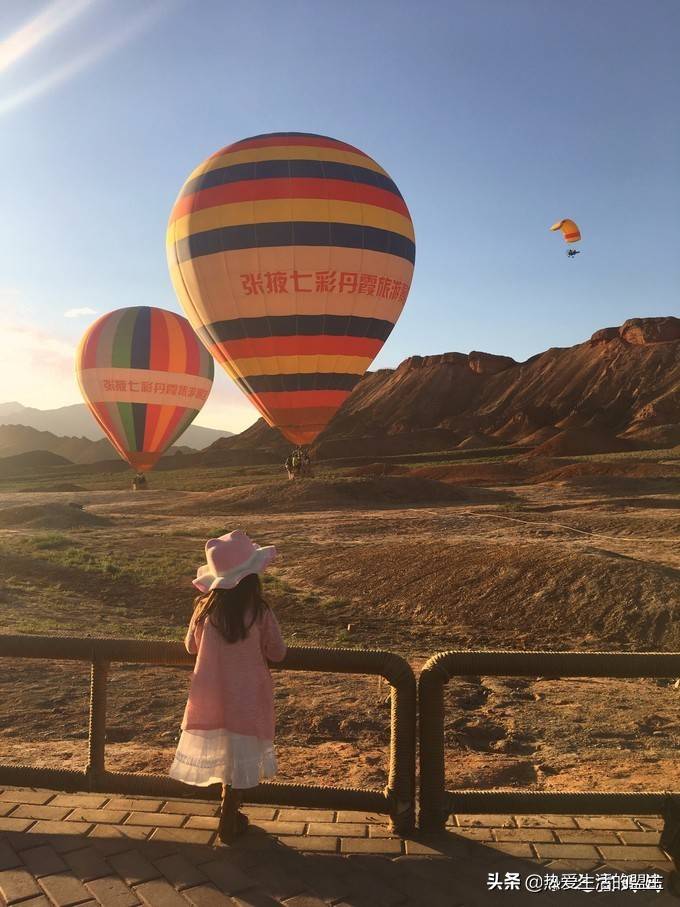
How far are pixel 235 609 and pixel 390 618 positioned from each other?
9557mm

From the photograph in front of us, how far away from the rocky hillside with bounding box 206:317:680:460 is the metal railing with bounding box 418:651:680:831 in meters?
72.3

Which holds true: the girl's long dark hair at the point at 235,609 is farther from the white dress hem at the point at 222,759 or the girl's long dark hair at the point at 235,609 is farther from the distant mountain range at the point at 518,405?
the distant mountain range at the point at 518,405

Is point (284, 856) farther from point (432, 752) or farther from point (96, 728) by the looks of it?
point (96, 728)

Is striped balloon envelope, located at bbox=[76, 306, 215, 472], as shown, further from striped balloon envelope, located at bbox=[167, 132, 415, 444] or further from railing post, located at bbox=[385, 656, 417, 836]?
railing post, located at bbox=[385, 656, 417, 836]

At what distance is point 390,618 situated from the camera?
43.3 ft

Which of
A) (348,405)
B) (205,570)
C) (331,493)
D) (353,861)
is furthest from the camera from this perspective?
(348,405)

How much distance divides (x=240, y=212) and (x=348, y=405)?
108 metres

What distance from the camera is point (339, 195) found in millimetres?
21219

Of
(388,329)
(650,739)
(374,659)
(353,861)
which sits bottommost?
(650,739)

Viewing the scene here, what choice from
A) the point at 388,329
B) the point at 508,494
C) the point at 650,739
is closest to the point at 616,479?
the point at 508,494

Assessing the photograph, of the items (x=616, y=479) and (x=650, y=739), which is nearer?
(x=650, y=739)

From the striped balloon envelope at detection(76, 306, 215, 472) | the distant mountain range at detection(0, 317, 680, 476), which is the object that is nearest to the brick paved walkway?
the striped balloon envelope at detection(76, 306, 215, 472)

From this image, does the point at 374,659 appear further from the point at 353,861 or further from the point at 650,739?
the point at 650,739

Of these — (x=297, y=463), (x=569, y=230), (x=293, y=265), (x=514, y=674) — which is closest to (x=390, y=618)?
(x=514, y=674)
